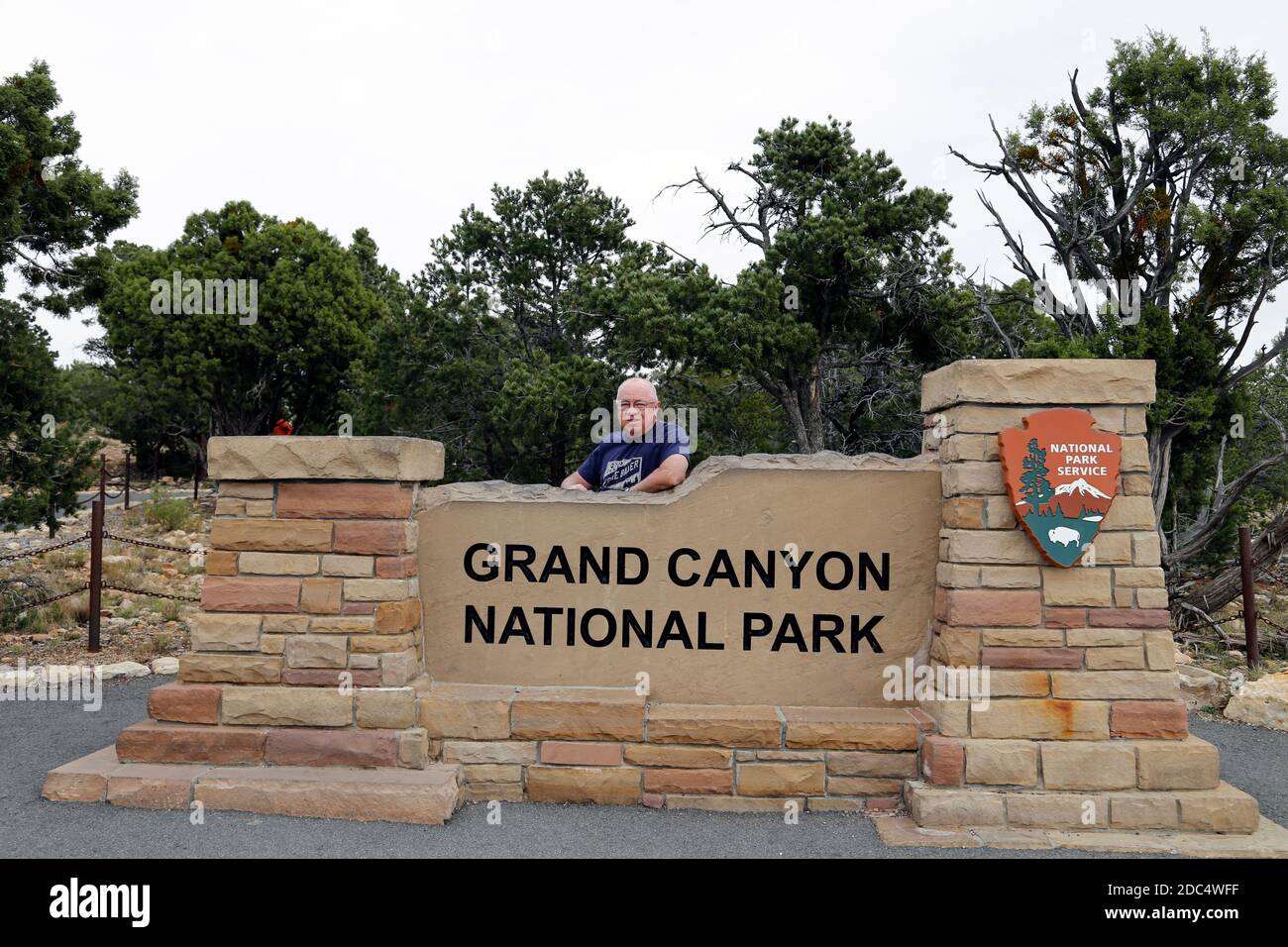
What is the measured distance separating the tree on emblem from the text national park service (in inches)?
31.7

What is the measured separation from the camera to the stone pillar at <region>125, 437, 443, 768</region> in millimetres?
4500

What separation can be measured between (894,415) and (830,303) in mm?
2256

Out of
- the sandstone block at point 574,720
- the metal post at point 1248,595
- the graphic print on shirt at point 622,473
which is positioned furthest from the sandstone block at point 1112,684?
the metal post at point 1248,595

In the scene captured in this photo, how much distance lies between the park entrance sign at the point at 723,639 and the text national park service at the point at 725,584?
0.01 metres

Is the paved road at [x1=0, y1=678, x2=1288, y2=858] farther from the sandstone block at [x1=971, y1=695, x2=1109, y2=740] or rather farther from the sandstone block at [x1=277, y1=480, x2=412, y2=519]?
the sandstone block at [x1=277, y1=480, x2=412, y2=519]

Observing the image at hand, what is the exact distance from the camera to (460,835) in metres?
4.16

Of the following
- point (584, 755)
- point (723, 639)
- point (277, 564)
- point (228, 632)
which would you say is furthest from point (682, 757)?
point (228, 632)

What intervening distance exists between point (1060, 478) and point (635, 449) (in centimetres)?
222

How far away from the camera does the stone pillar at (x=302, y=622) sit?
14.8 ft

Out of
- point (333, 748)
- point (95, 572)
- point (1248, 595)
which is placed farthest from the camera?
point (1248, 595)

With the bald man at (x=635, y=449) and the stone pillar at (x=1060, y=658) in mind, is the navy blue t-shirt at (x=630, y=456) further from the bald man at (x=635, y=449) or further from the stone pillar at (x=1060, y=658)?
the stone pillar at (x=1060, y=658)

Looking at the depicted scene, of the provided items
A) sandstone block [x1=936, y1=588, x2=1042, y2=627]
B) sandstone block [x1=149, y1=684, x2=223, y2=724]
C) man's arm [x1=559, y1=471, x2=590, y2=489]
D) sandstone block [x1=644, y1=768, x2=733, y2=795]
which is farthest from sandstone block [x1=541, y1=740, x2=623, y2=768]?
sandstone block [x1=936, y1=588, x2=1042, y2=627]

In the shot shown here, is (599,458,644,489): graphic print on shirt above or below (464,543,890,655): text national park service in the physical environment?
above

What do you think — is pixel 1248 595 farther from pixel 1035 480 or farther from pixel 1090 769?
pixel 1035 480
